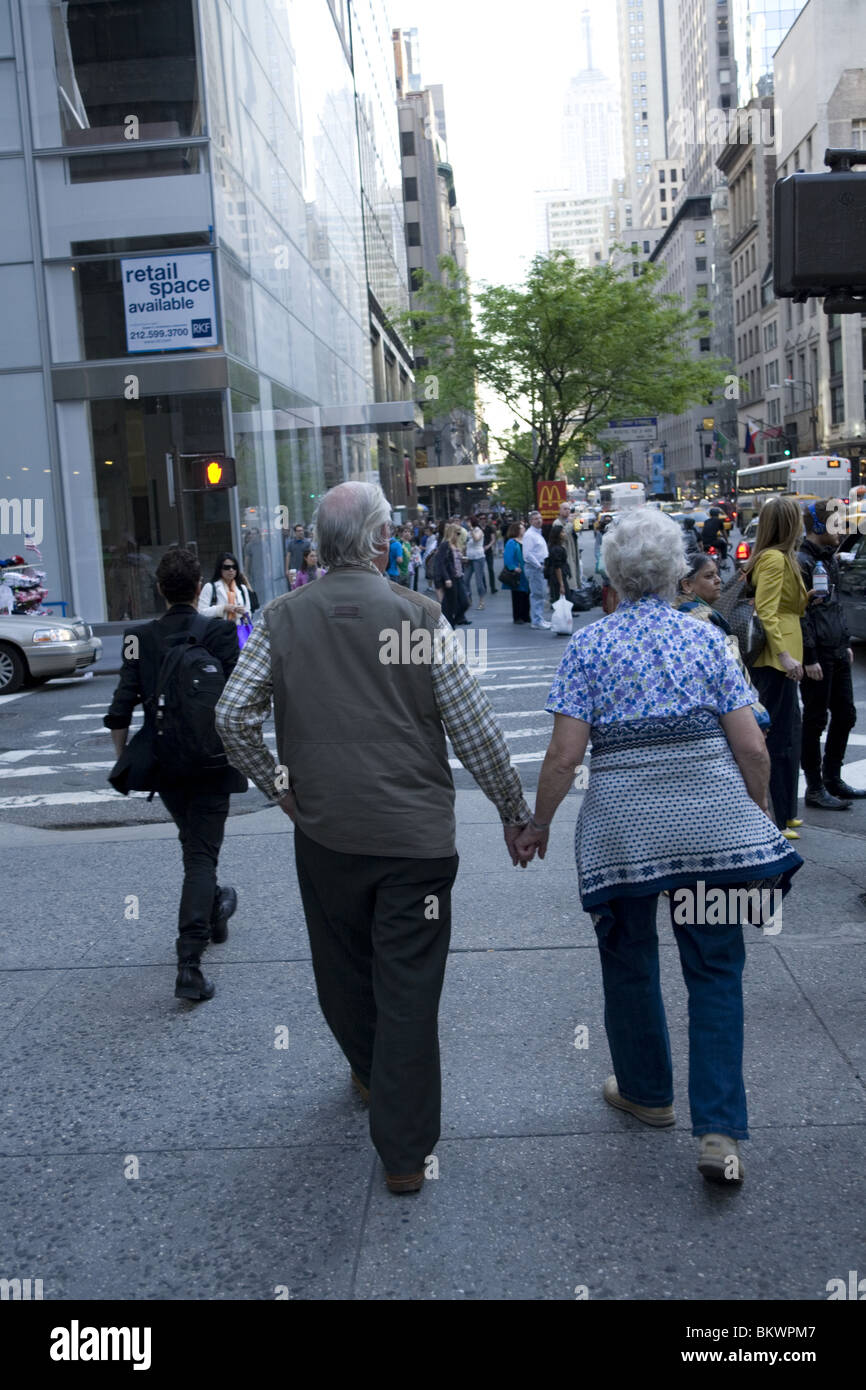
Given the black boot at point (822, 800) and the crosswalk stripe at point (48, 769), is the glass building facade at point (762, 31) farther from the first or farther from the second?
the black boot at point (822, 800)

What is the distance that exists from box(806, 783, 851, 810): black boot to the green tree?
28929 millimetres

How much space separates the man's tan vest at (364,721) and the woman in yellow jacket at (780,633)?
11.9 ft

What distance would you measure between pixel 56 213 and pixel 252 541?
6.78 metres

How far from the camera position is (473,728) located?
150 inches

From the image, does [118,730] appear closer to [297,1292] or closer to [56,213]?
[297,1292]

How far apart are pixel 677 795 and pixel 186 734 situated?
2325 mm

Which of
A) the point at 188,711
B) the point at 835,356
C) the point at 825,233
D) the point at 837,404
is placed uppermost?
the point at 835,356

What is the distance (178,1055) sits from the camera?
4.83 m

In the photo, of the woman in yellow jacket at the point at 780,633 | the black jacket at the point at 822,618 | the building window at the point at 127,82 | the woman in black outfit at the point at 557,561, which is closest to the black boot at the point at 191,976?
the woman in yellow jacket at the point at 780,633

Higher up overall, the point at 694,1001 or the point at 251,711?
the point at 251,711

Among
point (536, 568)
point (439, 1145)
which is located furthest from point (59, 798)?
point (536, 568)

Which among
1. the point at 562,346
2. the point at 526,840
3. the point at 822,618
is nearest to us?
the point at 526,840

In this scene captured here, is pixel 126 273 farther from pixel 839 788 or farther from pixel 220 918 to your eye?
pixel 220 918
